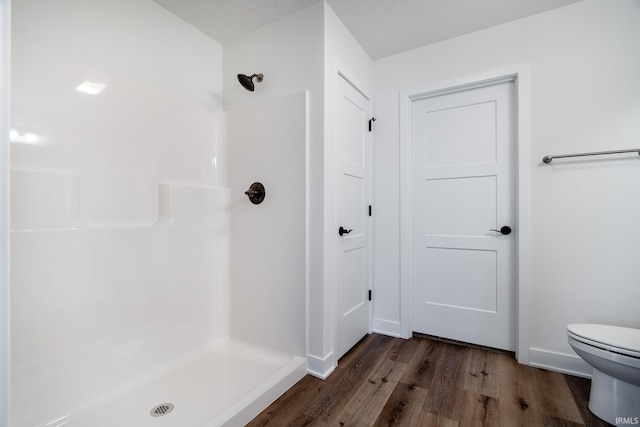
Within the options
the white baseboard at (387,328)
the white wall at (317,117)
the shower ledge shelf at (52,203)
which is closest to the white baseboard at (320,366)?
the white wall at (317,117)

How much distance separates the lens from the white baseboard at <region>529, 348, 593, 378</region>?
184cm

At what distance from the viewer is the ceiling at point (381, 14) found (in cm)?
187

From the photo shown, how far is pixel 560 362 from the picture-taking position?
1.91 m

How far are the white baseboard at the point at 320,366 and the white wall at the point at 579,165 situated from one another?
1370 millimetres

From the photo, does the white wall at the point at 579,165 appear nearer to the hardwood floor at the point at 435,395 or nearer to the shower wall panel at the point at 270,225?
the hardwood floor at the point at 435,395

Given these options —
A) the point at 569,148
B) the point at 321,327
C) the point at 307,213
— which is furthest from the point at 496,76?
the point at 321,327

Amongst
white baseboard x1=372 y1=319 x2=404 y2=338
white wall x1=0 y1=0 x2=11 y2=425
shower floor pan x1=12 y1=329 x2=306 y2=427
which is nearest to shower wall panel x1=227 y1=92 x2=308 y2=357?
shower floor pan x1=12 y1=329 x2=306 y2=427

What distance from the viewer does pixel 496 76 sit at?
211 centimetres

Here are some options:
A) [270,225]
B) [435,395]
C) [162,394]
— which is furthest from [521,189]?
[162,394]

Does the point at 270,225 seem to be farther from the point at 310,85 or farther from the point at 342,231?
the point at 310,85

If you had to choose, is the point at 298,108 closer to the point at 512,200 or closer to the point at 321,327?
the point at 321,327

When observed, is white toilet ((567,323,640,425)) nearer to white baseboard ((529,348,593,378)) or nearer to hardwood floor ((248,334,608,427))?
hardwood floor ((248,334,608,427))

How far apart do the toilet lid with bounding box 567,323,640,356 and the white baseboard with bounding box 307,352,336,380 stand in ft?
4.51

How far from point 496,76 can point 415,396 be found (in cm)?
218
